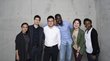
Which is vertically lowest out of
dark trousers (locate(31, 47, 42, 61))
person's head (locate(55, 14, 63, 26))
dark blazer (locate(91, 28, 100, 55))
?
dark trousers (locate(31, 47, 42, 61))

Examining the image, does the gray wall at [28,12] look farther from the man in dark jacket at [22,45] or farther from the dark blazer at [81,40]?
the man in dark jacket at [22,45]

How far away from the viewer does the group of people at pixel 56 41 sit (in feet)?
17.5

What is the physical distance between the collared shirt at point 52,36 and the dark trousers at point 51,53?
98 mm

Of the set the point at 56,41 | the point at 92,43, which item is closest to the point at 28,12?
the point at 56,41

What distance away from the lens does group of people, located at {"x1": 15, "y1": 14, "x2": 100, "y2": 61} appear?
5.34 metres

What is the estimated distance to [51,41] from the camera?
5535 mm

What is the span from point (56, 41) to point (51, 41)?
141mm

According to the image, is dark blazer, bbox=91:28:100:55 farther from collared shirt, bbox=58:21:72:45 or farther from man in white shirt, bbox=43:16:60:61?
man in white shirt, bbox=43:16:60:61

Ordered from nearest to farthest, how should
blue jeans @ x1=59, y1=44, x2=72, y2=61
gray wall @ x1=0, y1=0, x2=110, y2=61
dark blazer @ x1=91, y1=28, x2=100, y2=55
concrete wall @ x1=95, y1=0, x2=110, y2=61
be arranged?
dark blazer @ x1=91, y1=28, x2=100, y2=55 < concrete wall @ x1=95, y1=0, x2=110, y2=61 < blue jeans @ x1=59, y1=44, x2=72, y2=61 < gray wall @ x1=0, y1=0, x2=110, y2=61

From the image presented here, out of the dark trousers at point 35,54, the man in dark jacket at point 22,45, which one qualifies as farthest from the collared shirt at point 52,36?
the man in dark jacket at point 22,45

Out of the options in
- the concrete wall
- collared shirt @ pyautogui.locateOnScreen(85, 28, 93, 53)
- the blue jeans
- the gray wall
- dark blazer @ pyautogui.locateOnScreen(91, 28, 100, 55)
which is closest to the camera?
dark blazer @ pyautogui.locateOnScreen(91, 28, 100, 55)

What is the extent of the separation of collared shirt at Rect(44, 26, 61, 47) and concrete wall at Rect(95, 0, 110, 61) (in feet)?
3.81

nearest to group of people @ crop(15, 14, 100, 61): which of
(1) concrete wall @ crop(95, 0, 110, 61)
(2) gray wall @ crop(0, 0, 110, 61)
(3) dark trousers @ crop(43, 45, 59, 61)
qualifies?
(3) dark trousers @ crop(43, 45, 59, 61)

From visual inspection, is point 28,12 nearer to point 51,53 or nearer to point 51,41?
point 51,41
